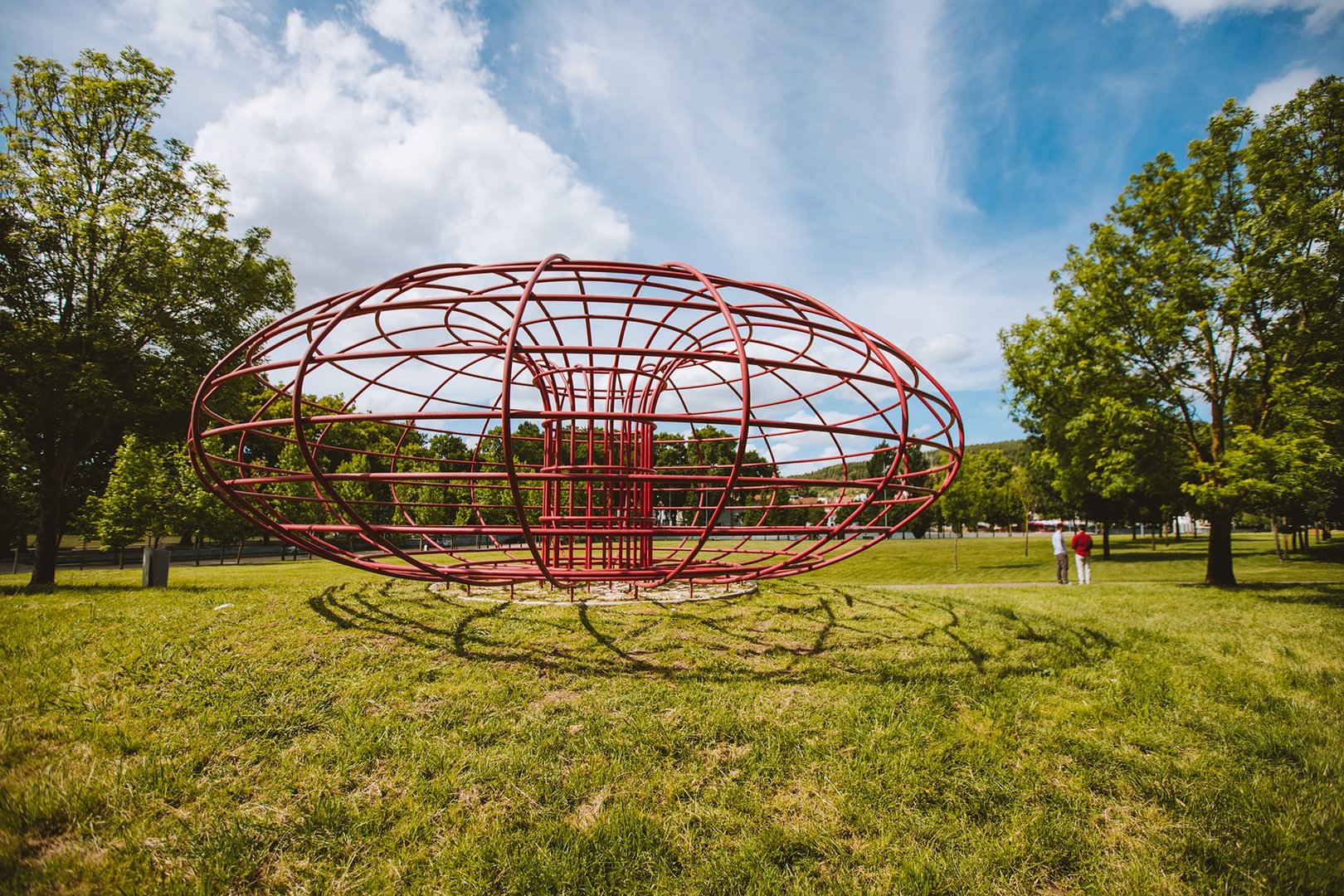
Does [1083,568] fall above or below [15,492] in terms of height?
below

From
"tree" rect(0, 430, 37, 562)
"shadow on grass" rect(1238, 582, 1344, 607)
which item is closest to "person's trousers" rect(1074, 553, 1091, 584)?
"shadow on grass" rect(1238, 582, 1344, 607)

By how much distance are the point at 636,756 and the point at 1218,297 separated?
590 inches

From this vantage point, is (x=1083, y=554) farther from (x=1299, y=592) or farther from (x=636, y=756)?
(x=636, y=756)

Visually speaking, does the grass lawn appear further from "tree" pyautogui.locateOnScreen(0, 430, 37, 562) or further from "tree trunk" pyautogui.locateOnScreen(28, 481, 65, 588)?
"tree" pyautogui.locateOnScreen(0, 430, 37, 562)

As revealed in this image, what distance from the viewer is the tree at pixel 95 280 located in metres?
10.2

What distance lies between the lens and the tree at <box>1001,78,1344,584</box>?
11.0 metres

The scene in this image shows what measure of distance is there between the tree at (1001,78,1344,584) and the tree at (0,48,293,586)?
18.4 meters

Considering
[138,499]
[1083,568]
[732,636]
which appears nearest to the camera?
[732,636]

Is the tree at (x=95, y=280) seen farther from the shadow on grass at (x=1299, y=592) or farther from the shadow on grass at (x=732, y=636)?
the shadow on grass at (x=1299, y=592)

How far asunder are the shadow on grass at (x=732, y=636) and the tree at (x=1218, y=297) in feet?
27.6

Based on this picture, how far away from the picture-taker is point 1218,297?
39.3ft

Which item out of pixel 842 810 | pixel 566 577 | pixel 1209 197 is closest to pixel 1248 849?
pixel 842 810

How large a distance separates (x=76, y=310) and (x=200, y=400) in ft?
34.4

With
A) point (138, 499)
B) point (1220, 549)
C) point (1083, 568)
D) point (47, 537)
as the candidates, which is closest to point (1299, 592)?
point (1220, 549)
